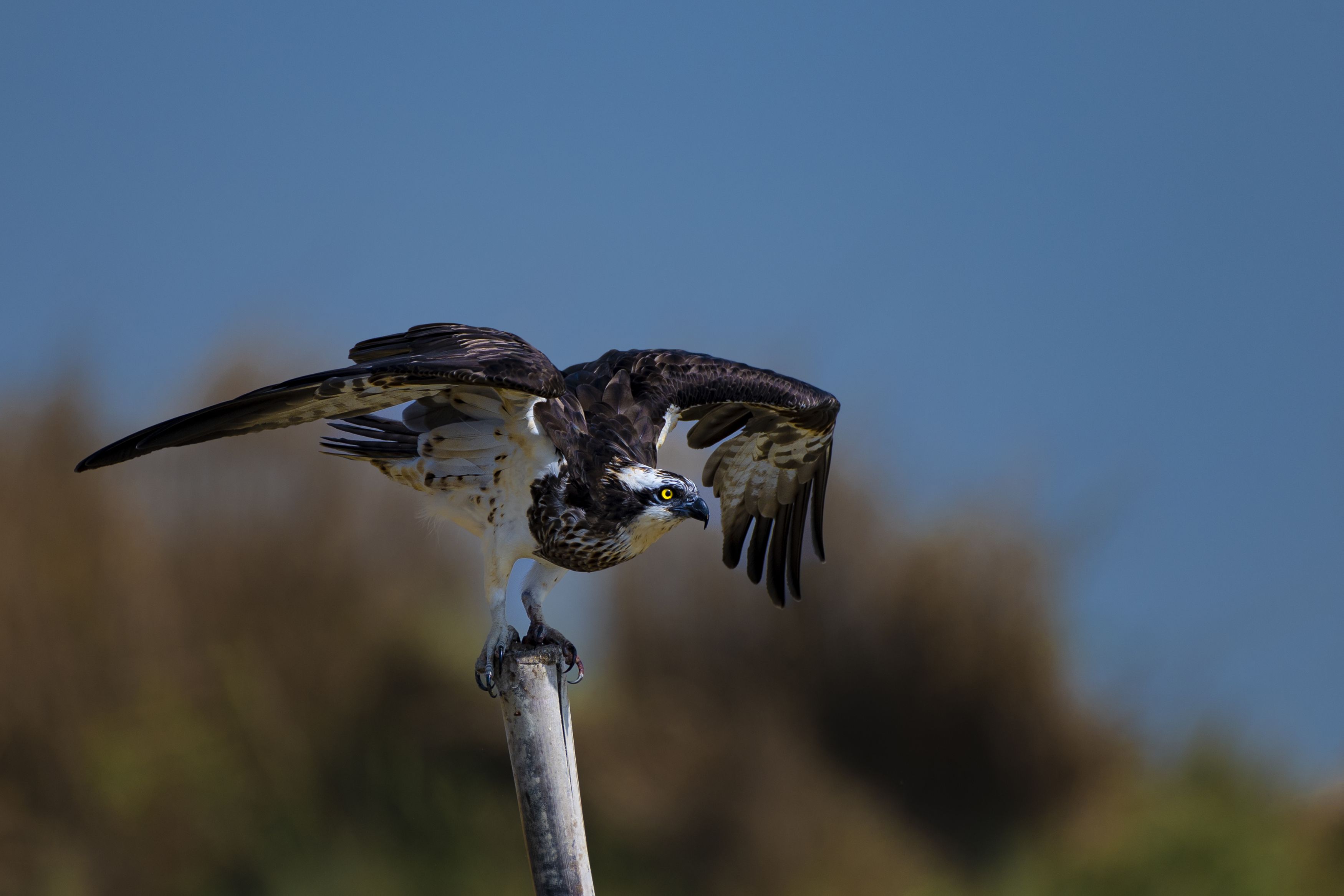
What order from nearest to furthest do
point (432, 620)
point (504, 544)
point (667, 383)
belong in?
1. point (504, 544)
2. point (667, 383)
3. point (432, 620)

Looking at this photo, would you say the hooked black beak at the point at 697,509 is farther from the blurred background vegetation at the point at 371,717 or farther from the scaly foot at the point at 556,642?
the blurred background vegetation at the point at 371,717

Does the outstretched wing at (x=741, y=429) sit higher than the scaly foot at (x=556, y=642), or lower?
higher

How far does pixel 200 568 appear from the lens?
9664 millimetres

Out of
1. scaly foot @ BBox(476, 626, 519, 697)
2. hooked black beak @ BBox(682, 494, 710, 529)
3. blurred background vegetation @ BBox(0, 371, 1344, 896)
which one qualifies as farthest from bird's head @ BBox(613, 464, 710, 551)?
blurred background vegetation @ BBox(0, 371, 1344, 896)

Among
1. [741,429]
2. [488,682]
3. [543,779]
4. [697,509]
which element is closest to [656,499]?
[697,509]

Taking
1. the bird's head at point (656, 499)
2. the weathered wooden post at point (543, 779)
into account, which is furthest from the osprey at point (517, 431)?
the weathered wooden post at point (543, 779)

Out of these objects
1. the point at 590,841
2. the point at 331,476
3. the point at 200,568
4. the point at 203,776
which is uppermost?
the point at 331,476

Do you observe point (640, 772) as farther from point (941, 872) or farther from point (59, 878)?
point (59, 878)

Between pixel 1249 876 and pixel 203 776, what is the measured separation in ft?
31.1

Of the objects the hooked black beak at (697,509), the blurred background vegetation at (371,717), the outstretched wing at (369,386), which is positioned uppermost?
the outstretched wing at (369,386)

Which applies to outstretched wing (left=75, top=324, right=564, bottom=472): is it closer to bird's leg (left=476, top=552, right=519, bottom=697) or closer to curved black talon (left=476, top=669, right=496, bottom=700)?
bird's leg (left=476, top=552, right=519, bottom=697)

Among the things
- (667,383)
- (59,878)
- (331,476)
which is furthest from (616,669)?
(667,383)

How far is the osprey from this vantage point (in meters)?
3.57

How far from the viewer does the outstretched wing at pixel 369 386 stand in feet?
11.4
